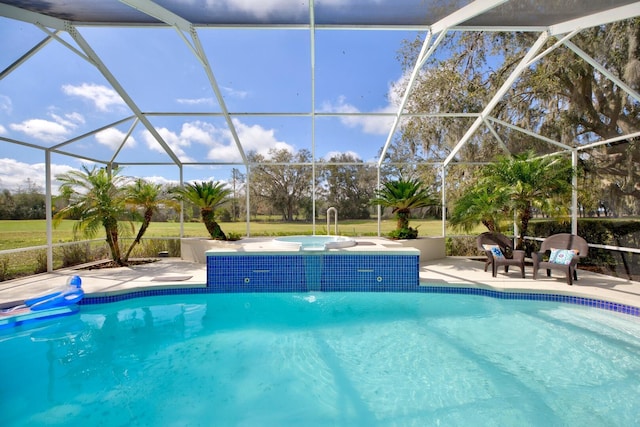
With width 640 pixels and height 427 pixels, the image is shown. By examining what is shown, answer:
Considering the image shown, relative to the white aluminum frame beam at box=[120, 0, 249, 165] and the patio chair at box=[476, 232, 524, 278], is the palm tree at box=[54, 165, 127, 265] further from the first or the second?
the patio chair at box=[476, 232, 524, 278]

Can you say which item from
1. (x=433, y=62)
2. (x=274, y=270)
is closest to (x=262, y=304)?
(x=274, y=270)

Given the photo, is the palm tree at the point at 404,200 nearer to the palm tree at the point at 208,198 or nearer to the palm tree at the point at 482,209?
the palm tree at the point at 482,209

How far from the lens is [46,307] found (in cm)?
533

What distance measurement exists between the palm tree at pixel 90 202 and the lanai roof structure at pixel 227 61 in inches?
23.2

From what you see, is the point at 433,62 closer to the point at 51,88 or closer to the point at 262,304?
the point at 262,304

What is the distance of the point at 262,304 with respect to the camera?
6137mm

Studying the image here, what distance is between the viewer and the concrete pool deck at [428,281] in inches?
231

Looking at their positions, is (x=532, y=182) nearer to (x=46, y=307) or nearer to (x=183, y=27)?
(x=183, y=27)

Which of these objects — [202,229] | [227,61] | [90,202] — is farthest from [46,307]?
[227,61]

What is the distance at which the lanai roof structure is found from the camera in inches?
220

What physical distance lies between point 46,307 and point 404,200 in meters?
8.21

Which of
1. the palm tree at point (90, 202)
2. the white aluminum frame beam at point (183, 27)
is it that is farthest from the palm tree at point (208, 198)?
the white aluminum frame beam at point (183, 27)

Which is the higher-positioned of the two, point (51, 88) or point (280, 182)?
point (51, 88)

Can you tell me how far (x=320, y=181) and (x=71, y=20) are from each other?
751 centimetres
